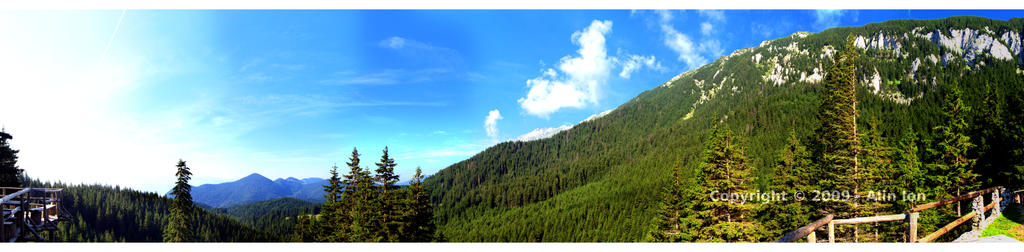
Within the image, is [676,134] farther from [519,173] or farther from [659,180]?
[519,173]

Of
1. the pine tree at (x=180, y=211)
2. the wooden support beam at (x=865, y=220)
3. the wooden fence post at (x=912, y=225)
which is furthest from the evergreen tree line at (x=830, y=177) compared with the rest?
the pine tree at (x=180, y=211)

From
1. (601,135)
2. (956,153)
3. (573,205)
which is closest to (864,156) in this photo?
(956,153)

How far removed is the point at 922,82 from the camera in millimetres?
130375

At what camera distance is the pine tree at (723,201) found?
14.9 metres

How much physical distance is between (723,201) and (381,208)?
14670mm

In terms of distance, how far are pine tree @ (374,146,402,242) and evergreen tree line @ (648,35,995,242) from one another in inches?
504

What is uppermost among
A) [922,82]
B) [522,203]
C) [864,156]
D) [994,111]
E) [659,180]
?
[922,82]

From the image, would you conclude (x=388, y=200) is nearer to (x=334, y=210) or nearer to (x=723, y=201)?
(x=334, y=210)

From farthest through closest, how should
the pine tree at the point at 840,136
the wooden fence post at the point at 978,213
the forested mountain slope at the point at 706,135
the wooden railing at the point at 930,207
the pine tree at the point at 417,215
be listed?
the forested mountain slope at the point at 706,135 → the pine tree at the point at 417,215 → the pine tree at the point at 840,136 → the wooden fence post at the point at 978,213 → the wooden railing at the point at 930,207

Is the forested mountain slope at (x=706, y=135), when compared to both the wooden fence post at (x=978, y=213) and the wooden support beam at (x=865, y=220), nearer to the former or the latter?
the wooden fence post at (x=978, y=213)

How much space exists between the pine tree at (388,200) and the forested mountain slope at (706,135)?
63649mm

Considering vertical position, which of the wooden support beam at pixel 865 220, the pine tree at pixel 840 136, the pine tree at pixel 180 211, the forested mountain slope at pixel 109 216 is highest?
the pine tree at pixel 840 136

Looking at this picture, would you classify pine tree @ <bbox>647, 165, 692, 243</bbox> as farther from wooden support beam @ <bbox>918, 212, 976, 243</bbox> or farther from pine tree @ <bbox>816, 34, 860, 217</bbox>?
wooden support beam @ <bbox>918, 212, 976, 243</bbox>

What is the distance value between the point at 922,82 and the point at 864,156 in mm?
A: 170604
